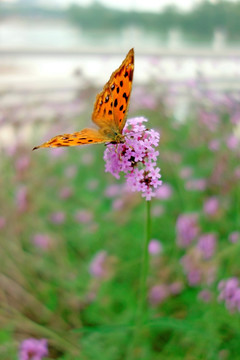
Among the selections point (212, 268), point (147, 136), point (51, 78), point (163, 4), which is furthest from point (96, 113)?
point (51, 78)

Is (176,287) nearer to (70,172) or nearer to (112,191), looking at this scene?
(112,191)

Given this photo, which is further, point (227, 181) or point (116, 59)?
point (116, 59)

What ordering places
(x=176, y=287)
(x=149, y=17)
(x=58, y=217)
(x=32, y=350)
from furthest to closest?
(x=149, y=17)
(x=58, y=217)
(x=176, y=287)
(x=32, y=350)

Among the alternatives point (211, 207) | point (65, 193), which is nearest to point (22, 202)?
point (65, 193)

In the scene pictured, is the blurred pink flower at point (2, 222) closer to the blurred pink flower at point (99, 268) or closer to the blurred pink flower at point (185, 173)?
the blurred pink flower at point (99, 268)

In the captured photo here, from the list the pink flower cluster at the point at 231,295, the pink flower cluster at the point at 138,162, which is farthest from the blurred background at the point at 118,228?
the pink flower cluster at the point at 138,162

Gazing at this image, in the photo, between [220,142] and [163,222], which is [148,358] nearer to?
[163,222]

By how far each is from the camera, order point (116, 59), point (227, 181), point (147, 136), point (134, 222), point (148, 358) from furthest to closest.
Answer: point (116, 59)
point (134, 222)
point (227, 181)
point (148, 358)
point (147, 136)
